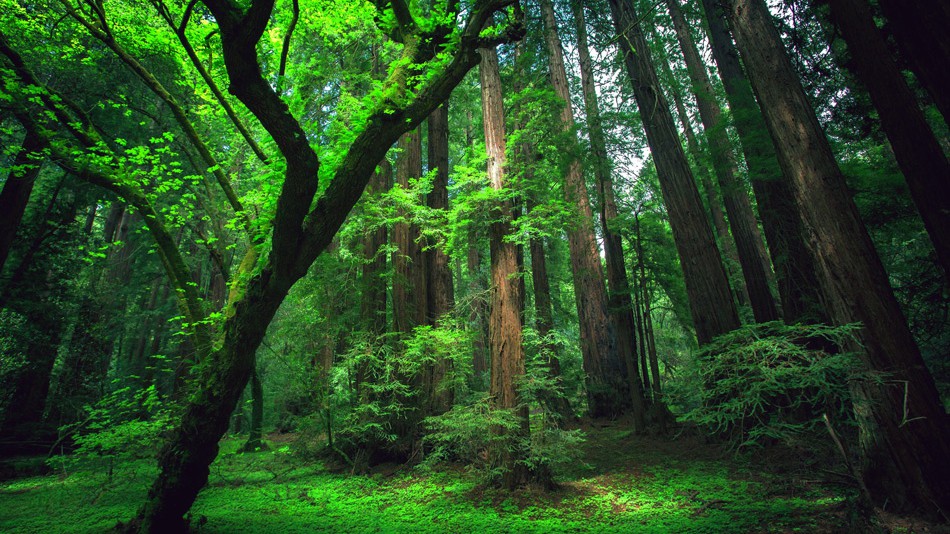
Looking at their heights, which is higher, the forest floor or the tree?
the tree

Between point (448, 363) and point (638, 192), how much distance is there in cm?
516

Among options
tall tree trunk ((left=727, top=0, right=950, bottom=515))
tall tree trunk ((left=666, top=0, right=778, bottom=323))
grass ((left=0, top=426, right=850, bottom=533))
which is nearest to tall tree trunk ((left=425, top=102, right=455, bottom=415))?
grass ((left=0, top=426, right=850, bottom=533))

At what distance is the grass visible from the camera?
3639 mm

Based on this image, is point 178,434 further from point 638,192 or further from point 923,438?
point 638,192

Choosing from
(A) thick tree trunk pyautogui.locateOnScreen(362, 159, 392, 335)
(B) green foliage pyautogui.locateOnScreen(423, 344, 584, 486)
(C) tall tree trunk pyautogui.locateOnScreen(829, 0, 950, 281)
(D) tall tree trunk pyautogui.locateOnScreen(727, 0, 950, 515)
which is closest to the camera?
(D) tall tree trunk pyautogui.locateOnScreen(727, 0, 950, 515)

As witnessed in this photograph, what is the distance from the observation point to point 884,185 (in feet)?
15.5

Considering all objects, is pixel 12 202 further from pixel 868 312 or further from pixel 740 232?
pixel 740 232

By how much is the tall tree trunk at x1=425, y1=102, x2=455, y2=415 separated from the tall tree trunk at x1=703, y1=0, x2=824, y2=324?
5124mm

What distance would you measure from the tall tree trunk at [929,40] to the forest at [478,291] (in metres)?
0.02

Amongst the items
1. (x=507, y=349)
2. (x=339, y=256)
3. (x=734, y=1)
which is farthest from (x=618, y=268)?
(x=339, y=256)

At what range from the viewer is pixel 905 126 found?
347cm

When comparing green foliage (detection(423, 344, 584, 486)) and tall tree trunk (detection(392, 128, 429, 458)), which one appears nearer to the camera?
green foliage (detection(423, 344, 584, 486))

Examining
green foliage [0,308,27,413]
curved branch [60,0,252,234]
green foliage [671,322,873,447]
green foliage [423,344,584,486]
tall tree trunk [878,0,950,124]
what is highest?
curved branch [60,0,252,234]

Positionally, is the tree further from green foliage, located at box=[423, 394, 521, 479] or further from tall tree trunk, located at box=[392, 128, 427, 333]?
tall tree trunk, located at box=[392, 128, 427, 333]
